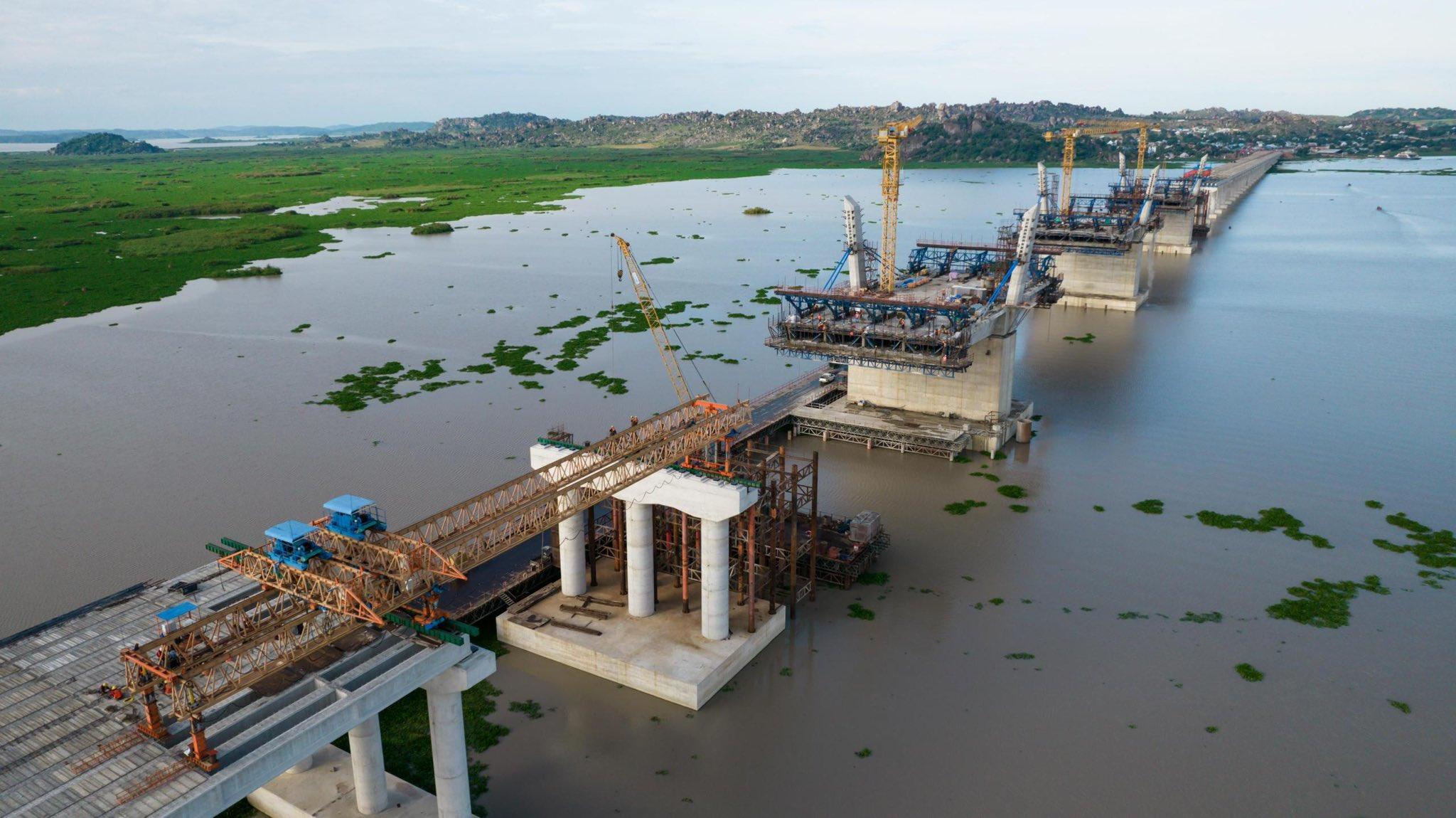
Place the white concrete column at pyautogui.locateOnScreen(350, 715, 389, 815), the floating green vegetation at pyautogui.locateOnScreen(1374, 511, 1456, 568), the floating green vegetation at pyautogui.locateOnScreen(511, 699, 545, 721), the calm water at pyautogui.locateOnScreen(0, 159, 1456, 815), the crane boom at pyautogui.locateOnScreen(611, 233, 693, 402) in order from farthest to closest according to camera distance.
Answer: the crane boom at pyautogui.locateOnScreen(611, 233, 693, 402)
the floating green vegetation at pyautogui.locateOnScreen(1374, 511, 1456, 568)
the floating green vegetation at pyautogui.locateOnScreen(511, 699, 545, 721)
the calm water at pyautogui.locateOnScreen(0, 159, 1456, 815)
the white concrete column at pyautogui.locateOnScreen(350, 715, 389, 815)

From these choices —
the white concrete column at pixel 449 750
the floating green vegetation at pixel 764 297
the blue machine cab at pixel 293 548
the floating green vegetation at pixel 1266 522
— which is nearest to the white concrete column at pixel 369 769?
the white concrete column at pixel 449 750

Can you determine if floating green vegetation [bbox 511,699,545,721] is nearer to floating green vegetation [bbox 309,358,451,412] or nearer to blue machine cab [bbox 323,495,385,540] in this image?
blue machine cab [bbox 323,495,385,540]

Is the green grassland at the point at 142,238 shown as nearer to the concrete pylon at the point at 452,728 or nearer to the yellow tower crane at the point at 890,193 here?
the yellow tower crane at the point at 890,193

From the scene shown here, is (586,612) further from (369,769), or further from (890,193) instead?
(890,193)

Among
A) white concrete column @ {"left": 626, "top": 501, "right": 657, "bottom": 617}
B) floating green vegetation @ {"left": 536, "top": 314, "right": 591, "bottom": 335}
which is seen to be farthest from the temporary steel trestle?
floating green vegetation @ {"left": 536, "top": 314, "right": 591, "bottom": 335}

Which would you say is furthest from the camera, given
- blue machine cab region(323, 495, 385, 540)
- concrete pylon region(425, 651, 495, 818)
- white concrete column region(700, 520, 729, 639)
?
white concrete column region(700, 520, 729, 639)

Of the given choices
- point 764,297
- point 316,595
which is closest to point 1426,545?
point 316,595

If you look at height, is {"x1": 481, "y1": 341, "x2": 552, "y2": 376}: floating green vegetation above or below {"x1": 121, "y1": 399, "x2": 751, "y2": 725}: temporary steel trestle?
below
